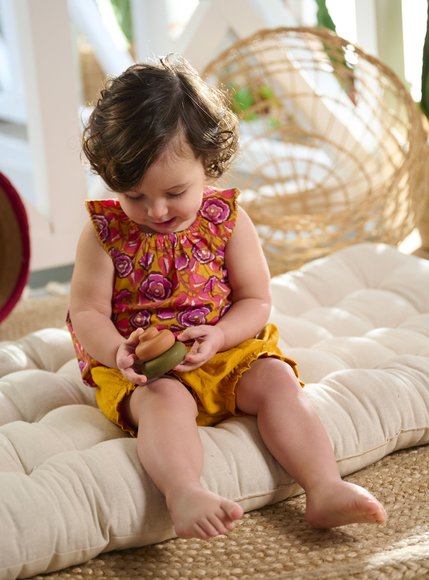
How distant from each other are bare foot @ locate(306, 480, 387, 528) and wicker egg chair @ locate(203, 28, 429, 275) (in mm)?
1171

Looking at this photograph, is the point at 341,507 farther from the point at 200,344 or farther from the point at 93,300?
the point at 93,300

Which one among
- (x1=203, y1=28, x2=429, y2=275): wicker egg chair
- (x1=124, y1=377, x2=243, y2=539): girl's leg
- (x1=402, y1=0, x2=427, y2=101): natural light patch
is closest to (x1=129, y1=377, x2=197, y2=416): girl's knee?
(x1=124, y1=377, x2=243, y2=539): girl's leg

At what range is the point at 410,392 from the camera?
4.42 feet

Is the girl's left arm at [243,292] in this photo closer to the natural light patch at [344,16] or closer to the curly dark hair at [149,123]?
the curly dark hair at [149,123]

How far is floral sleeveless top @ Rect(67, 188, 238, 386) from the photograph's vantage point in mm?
1313

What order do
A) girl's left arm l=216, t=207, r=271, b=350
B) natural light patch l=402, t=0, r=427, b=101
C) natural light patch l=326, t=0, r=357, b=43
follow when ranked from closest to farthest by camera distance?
girl's left arm l=216, t=207, r=271, b=350 < natural light patch l=402, t=0, r=427, b=101 < natural light patch l=326, t=0, r=357, b=43

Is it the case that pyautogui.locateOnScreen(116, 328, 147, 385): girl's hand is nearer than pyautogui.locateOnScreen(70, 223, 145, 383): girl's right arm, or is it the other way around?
pyautogui.locateOnScreen(116, 328, 147, 385): girl's hand

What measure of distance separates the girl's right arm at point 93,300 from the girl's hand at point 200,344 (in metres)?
0.10

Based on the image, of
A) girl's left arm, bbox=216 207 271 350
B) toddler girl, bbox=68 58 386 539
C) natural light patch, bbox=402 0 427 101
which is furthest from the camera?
natural light patch, bbox=402 0 427 101

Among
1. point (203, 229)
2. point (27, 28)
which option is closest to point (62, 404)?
point (203, 229)

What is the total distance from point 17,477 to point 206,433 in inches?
9.8

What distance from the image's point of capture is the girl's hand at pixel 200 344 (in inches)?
47.6

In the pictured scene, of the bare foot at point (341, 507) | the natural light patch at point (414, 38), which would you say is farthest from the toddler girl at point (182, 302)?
the natural light patch at point (414, 38)

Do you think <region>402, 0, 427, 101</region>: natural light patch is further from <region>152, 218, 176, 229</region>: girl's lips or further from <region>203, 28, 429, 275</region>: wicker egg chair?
<region>152, 218, 176, 229</region>: girl's lips
